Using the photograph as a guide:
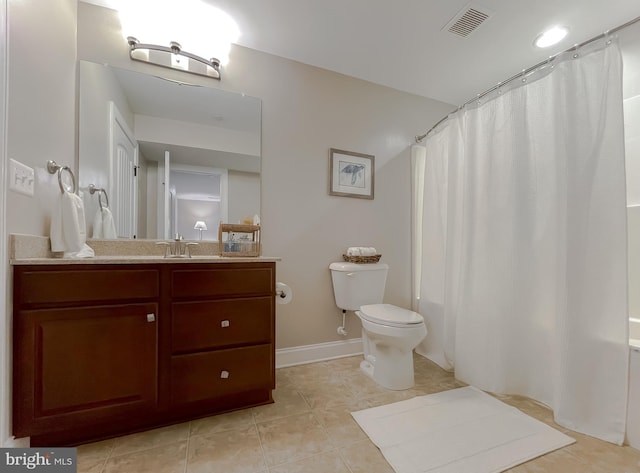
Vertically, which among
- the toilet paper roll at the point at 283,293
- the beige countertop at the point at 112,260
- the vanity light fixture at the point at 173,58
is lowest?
the toilet paper roll at the point at 283,293

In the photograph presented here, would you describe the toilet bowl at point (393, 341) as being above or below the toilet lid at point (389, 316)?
below

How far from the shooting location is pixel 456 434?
50.1 inches

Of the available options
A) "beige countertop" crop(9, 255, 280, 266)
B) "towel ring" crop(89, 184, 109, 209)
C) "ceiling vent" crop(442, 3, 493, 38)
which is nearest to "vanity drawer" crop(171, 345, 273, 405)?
"beige countertop" crop(9, 255, 280, 266)

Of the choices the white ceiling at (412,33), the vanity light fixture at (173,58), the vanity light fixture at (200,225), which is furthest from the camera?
the vanity light fixture at (200,225)

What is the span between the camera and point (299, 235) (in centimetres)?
203

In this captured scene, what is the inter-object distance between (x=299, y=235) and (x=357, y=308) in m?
0.70

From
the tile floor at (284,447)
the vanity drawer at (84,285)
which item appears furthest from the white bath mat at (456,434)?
the vanity drawer at (84,285)

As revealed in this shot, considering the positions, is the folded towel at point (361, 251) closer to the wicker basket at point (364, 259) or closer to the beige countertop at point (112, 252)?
the wicker basket at point (364, 259)

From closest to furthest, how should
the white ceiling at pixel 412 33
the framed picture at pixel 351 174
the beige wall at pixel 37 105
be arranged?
the beige wall at pixel 37 105 < the white ceiling at pixel 412 33 < the framed picture at pixel 351 174

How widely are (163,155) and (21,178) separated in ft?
2.37

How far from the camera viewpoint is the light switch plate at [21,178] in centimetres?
103

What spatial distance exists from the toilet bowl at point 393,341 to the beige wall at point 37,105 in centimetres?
168

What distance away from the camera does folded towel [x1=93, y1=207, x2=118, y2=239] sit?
1.57 metres

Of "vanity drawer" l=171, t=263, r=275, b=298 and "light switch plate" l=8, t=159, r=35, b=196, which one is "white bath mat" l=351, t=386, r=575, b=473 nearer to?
"vanity drawer" l=171, t=263, r=275, b=298
